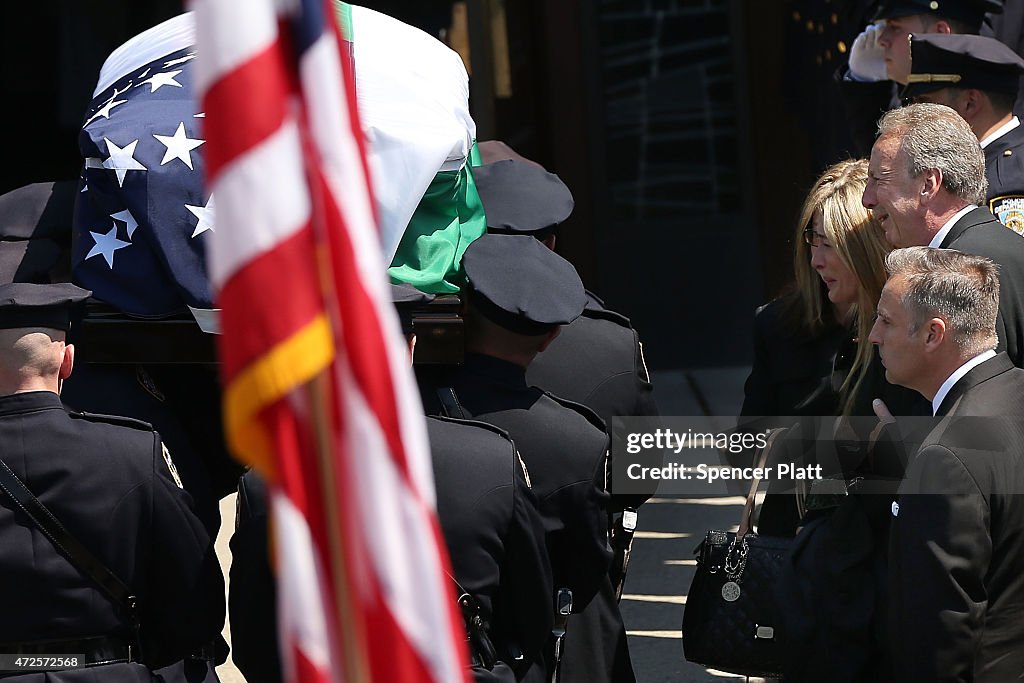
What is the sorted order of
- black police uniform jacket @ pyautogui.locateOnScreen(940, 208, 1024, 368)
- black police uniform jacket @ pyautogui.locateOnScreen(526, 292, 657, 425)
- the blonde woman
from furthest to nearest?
1. black police uniform jacket @ pyautogui.locateOnScreen(526, 292, 657, 425)
2. the blonde woman
3. black police uniform jacket @ pyautogui.locateOnScreen(940, 208, 1024, 368)

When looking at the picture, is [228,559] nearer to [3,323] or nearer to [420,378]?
[420,378]

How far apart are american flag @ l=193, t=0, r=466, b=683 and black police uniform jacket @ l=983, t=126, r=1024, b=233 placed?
2.99 m

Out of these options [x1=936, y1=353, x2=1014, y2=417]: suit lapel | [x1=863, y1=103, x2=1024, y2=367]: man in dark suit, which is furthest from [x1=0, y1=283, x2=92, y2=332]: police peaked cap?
[x1=863, y1=103, x2=1024, y2=367]: man in dark suit

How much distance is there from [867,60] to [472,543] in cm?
310

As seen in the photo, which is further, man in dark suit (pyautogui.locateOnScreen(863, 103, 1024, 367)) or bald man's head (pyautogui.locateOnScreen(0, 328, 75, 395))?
man in dark suit (pyautogui.locateOnScreen(863, 103, 1024, 367))

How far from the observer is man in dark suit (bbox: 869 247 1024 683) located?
2600 millimetres

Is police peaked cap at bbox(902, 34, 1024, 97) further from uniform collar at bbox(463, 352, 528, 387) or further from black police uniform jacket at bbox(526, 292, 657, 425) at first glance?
uniform collar at bbox(463, 352, 528, 387)

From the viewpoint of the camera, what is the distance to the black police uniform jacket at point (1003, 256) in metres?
3.18

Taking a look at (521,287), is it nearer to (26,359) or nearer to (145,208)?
(145,208)

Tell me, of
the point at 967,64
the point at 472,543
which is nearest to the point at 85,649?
the point at 472,543

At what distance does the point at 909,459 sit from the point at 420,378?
3.65 feet

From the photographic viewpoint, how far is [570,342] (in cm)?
370

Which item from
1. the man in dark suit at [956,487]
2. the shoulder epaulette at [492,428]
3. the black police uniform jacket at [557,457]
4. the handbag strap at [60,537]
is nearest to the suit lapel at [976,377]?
the man in dark suit at [956,487]

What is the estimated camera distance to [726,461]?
4004 millimetres
